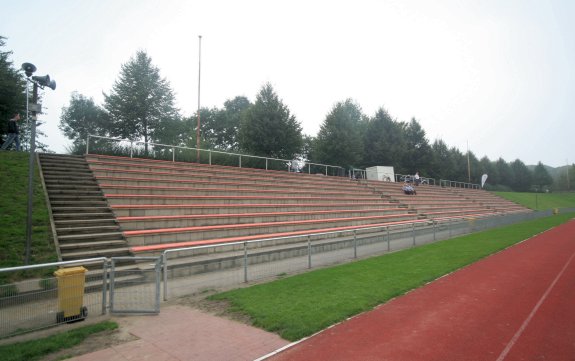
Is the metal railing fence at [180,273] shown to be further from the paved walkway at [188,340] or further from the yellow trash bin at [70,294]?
the paved walkway at [188,340]

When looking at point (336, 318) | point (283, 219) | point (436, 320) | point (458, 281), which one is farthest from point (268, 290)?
point (283, 219)

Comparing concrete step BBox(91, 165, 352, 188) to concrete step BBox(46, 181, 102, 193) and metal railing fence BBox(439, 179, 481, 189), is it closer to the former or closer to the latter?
concrete step BBox(46, 181, 102, 193)

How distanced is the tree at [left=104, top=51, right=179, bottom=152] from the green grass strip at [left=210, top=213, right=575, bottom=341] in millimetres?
38532

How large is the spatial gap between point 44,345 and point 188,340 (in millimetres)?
2305

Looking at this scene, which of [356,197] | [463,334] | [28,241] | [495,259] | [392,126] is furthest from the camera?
[392,126]

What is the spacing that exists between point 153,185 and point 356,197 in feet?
54.2

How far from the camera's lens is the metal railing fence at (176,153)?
61.8ft

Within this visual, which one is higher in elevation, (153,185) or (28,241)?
(153,185)

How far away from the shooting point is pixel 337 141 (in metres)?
41.4

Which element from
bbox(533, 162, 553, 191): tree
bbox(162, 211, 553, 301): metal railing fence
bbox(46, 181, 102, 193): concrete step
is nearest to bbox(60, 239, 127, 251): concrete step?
bbox(162, 211, 553, 301): metal railing fence

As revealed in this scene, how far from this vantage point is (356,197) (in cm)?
2739

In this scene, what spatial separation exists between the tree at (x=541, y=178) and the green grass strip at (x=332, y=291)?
10991 centimetres

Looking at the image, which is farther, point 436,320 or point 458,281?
point 458,281

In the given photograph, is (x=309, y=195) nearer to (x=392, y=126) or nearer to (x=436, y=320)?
(x=436, y=320)
